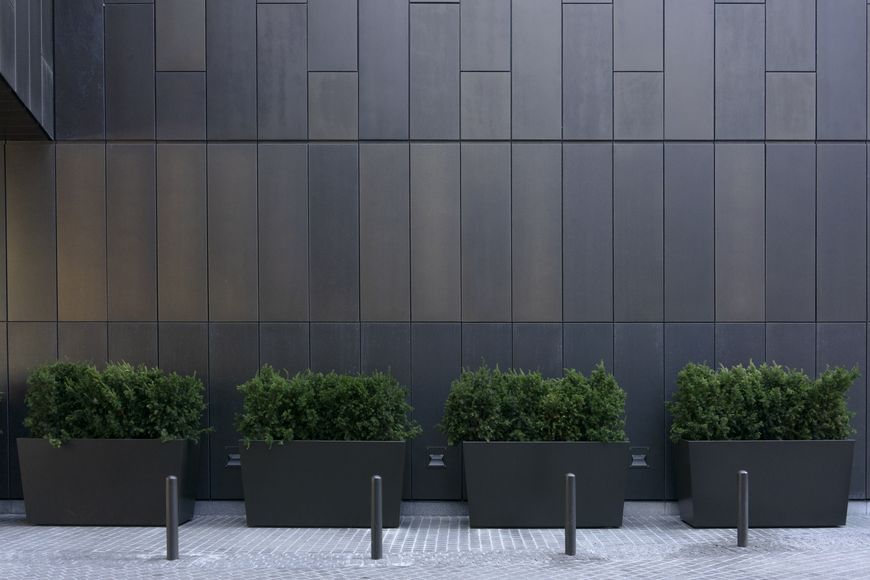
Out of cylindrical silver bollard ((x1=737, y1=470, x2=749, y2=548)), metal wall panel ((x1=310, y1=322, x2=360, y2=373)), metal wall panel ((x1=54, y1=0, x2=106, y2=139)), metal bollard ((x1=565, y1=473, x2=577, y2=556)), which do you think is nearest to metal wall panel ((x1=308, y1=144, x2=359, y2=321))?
metal wall panel ((x1=310, y1=322, x2=360, y2=373))

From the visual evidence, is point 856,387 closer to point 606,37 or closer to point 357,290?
point 606,37

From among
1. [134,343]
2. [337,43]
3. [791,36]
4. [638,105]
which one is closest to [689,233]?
[638,105]

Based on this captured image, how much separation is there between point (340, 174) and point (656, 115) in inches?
179

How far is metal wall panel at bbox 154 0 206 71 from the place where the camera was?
11.9m

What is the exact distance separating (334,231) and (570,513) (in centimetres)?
517

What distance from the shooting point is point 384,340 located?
11812 millimetres

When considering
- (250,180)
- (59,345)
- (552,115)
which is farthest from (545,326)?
(59,345)

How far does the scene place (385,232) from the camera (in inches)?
468

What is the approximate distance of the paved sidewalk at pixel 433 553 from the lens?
8555 mm

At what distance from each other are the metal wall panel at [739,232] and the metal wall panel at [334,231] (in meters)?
5.12

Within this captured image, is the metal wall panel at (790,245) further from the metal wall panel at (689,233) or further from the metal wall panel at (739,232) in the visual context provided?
the metal wall panel at (689,233)

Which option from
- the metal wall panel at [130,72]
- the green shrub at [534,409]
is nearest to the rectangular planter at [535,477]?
the green shrub at [534,409]

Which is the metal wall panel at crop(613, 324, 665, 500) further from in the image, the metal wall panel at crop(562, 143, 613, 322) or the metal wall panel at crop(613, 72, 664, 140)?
the metal wall panel at crop(613, 72, 664, 140)

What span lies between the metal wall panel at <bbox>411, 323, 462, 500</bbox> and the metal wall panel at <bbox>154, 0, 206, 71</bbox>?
4929mm
